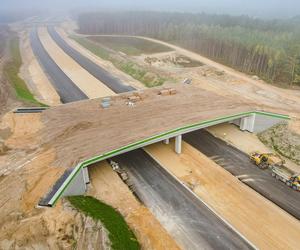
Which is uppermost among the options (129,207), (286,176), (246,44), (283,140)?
(246,44)

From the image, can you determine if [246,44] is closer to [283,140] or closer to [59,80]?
[283,140]

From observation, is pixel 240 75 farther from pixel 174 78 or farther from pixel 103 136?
pixel 103 136

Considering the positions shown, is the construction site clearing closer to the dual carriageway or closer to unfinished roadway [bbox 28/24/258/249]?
unfinished roadway [bbox 28/24/258/249]

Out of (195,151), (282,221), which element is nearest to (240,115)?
(195,151)

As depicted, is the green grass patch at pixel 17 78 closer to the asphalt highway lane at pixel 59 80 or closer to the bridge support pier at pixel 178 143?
the asphalt highway lane at pixel 59 80

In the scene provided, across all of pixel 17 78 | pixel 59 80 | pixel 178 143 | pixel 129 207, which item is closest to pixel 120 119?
pixel 178 143

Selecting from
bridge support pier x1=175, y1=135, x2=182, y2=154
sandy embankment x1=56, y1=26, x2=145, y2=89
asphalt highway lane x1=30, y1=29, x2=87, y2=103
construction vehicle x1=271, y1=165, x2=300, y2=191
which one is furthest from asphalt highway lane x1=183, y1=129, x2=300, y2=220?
asphalt highway lane x1=30, y1=29, x2=87, y2=103
